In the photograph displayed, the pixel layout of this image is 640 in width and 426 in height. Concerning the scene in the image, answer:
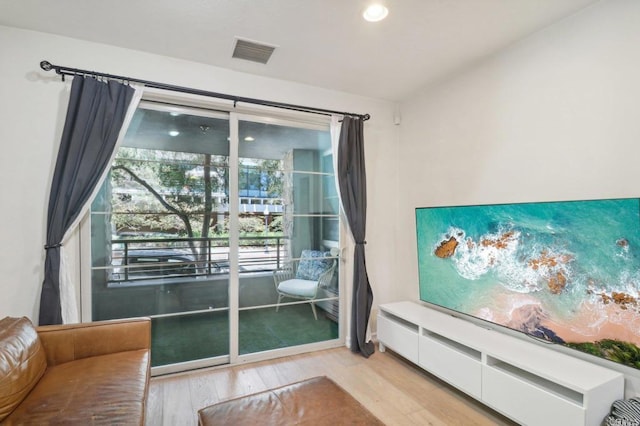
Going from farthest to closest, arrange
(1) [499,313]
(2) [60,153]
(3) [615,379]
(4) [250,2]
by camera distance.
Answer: (1) [499,313] < (2) [60,153] < (4) [250,2] < (3) [615,379]

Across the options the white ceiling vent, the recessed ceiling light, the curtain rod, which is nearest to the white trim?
the curtain rod

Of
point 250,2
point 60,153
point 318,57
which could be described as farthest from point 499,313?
point 60,153

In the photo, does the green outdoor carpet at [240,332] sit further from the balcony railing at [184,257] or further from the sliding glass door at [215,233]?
the balcony railing at [184,257]

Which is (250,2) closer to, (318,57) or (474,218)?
(318,57)

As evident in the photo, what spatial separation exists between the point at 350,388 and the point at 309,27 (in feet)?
8.95

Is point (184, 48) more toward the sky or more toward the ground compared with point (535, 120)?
more toward the sky

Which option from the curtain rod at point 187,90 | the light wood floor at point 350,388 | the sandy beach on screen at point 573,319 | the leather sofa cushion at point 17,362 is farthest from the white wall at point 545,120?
the leather sofa cushion at point 17,362

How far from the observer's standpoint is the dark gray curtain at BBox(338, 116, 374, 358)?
324 centimetres

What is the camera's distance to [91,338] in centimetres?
204

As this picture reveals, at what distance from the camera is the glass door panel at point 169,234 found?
2.61 m

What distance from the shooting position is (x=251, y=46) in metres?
2.52

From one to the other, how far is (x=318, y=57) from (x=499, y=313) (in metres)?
2.47

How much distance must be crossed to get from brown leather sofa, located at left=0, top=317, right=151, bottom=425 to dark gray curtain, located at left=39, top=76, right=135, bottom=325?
36 cm

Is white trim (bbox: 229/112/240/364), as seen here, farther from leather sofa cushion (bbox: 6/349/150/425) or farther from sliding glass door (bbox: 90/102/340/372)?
leather sofa cushion (bbox: 6/349/150/425)
